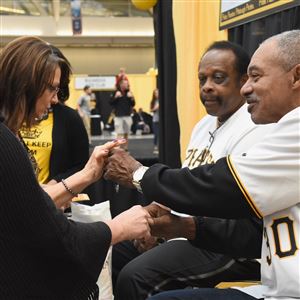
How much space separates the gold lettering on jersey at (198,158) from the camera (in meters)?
1.98

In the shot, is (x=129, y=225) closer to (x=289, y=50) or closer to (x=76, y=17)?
(x=289, y=50)

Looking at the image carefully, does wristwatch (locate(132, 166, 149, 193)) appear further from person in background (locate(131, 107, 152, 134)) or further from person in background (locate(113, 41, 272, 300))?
person in background (locate(131, 107, 152, 134))

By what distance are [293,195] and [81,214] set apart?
3.39 ft

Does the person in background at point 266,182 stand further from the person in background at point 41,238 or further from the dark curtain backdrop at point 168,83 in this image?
the dark curtain backdrop at point 168,83

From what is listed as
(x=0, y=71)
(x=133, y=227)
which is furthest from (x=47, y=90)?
(x=133, y=227)

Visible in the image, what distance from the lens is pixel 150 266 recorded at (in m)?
1.77

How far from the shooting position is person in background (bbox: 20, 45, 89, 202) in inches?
93.4

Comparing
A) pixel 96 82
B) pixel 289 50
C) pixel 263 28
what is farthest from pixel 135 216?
pixel 96 82

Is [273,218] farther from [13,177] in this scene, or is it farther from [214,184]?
[13,177]

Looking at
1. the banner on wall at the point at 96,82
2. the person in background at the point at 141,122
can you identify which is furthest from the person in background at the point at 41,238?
the banner on wall at the point at 96,82


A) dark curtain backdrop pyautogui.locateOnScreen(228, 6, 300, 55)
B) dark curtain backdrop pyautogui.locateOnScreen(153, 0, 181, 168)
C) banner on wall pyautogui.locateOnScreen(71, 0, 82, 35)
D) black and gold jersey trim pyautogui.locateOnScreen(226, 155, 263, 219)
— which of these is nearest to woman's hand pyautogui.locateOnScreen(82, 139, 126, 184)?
black and gold jersey trim pyautogui.locateOnScreen(226, 155, 263, 219)

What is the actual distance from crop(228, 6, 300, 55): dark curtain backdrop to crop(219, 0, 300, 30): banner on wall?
1.6 inches

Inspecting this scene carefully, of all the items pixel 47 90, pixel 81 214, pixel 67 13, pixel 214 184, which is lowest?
pixel 81 214

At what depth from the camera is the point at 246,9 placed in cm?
276
